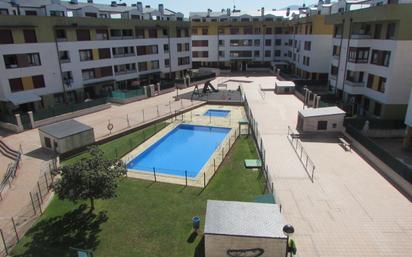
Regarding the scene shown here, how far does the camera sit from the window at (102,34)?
138 ft

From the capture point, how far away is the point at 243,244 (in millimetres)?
12375

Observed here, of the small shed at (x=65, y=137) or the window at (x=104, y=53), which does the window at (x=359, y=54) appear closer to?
the small shed at (x=65, y=137)

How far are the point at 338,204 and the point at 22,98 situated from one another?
34.1 m

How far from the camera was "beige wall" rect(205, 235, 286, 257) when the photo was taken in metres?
12.2

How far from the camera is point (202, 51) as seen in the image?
7212cm

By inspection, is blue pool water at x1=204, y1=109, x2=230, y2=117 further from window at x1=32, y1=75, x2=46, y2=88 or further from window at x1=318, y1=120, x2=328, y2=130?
window at x1=32, y1=75, x2=46, y2=88

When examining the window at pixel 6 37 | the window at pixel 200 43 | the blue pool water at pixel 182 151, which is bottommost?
the blue pool water at pixel 182 151

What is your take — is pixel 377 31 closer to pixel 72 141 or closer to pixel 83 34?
pixel 72 141

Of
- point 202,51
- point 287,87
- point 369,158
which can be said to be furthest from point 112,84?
point 369,158

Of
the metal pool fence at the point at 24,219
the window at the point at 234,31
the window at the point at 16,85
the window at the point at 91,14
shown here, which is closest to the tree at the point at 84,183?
the metal pool fence at the point at 24,219

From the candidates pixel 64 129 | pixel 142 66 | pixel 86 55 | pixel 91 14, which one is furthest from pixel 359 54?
pixel 91 14

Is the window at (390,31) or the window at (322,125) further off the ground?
the window at (390,31)

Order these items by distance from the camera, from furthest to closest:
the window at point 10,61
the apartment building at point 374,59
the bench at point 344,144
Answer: the window at point 10,61 < the apartment building at point 374,59 < the bench at point 344,144

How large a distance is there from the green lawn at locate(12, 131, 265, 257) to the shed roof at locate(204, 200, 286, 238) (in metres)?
1.92
